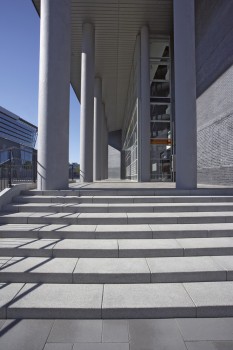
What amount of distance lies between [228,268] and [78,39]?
59.3ft

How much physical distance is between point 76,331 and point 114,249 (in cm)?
193

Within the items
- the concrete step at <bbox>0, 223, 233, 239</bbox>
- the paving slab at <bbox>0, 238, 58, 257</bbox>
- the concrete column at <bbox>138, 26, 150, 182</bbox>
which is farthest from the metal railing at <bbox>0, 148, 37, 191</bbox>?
the concrete column at <bbox>138, 26, 150, 182</bbox>

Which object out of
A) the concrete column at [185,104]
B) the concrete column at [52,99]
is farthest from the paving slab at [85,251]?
the concrete column at [185,104]

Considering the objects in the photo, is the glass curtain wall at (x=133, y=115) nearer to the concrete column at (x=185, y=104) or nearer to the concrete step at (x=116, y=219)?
the concrete column at (x=185, y=104)

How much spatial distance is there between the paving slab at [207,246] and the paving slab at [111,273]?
3.36 feet

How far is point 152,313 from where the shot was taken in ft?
11.8

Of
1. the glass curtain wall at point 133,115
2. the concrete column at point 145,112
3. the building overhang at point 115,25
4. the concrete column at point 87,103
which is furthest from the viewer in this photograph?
the glass curtain wall at point 133,115

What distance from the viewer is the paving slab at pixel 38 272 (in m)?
4.34

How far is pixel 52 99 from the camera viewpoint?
9156 mm

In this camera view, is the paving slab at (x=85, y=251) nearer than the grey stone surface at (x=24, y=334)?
No

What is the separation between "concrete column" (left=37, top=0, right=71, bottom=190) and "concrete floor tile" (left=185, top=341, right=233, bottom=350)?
700 centimetres

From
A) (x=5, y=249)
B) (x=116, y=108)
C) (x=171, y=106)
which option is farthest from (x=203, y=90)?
(x=116, y=108)

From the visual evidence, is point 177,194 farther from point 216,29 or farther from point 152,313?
point 216,29

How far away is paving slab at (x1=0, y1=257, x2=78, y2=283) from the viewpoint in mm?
4344
